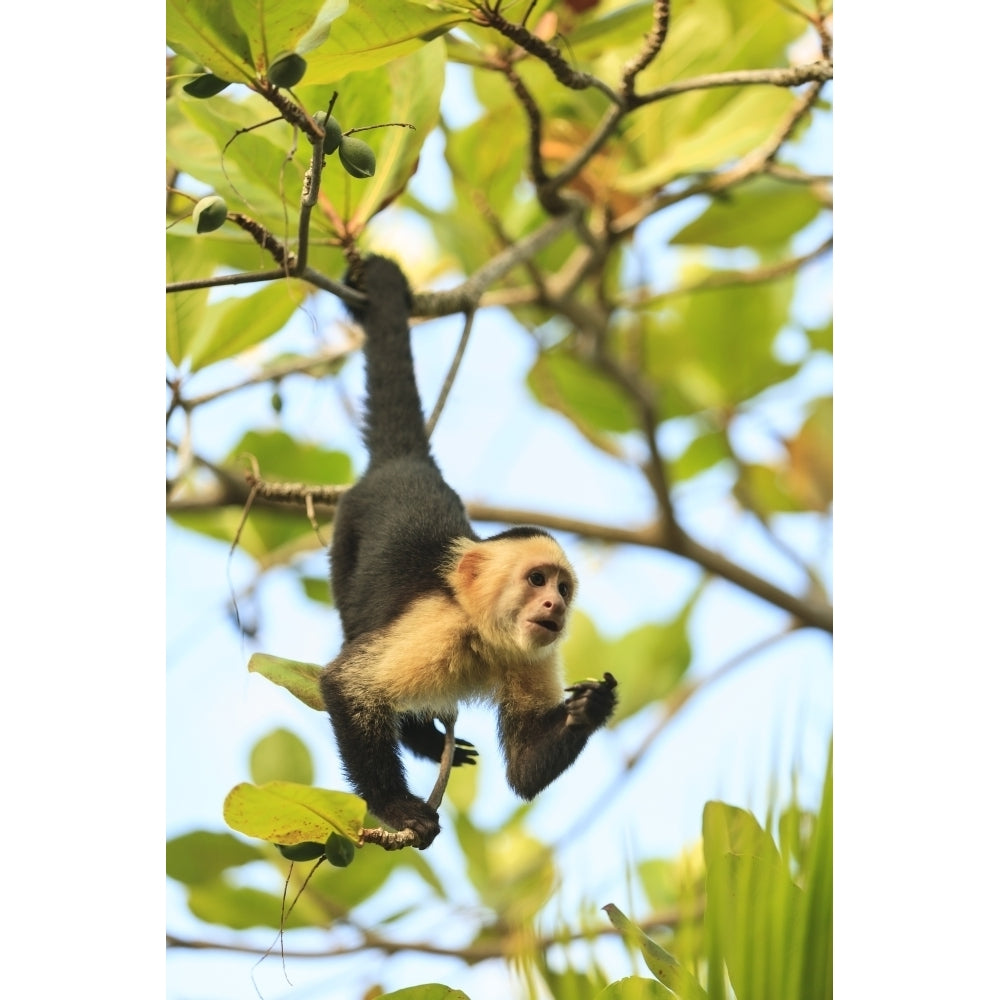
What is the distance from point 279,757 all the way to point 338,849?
1.16 metres

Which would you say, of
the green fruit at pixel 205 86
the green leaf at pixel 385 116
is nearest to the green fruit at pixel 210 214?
the green fruit at pixel 205 86

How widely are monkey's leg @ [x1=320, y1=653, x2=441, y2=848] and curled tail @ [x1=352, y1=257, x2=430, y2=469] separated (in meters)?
0.47

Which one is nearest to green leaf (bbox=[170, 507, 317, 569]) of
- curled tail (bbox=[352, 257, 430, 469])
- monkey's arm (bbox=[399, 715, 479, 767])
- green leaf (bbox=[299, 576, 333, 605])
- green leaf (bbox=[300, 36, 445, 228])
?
green leaf (bbox=[299, 576, 333, 605])

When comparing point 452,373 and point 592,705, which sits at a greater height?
point 452,373

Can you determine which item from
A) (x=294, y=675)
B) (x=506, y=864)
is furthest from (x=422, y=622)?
(x=506, y=864)

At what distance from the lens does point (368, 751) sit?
1592 millimetres

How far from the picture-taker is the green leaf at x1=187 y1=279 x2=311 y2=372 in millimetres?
2027

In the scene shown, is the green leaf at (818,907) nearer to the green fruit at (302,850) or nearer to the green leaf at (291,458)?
the green fruit at (302,850)

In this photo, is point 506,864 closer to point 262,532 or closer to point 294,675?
point 262,532

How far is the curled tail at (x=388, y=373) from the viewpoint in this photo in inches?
77.4
